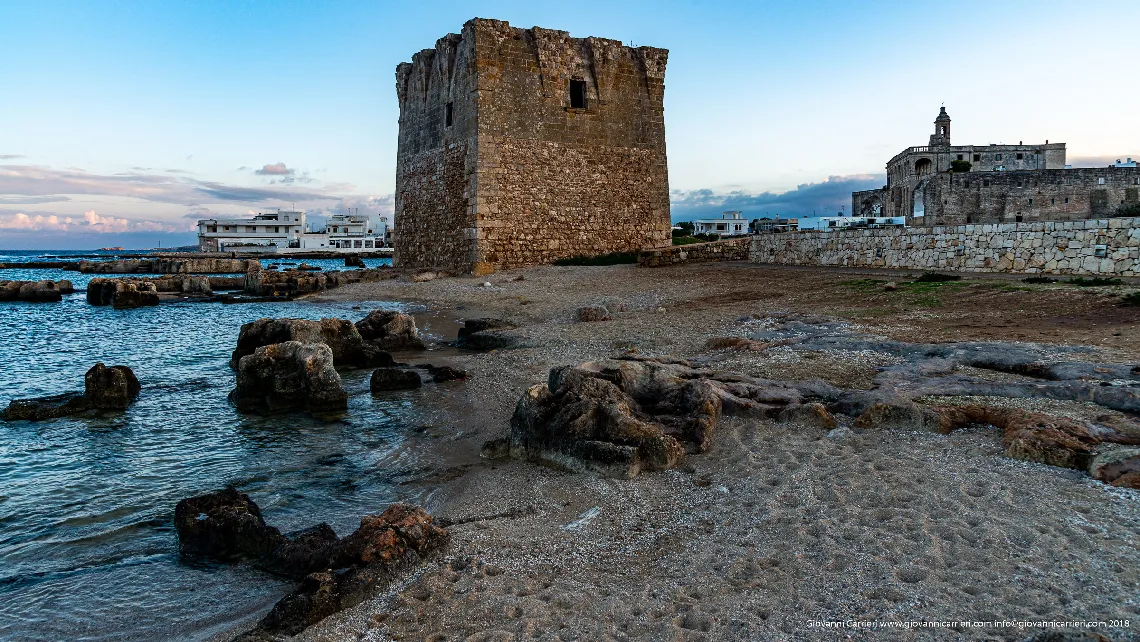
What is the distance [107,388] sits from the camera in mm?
8930

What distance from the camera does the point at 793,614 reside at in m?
3.14

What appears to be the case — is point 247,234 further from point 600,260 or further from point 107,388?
point 107,388

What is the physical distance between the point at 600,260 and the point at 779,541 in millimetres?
19972

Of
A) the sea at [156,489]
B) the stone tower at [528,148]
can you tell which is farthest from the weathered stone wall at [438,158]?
the sea at [156,489]

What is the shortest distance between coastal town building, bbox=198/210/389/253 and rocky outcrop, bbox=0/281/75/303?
6456 centimetres

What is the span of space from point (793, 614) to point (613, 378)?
364 cm

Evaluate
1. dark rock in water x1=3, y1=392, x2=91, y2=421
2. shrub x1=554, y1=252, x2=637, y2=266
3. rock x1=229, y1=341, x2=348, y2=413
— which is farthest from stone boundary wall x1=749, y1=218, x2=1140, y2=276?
dark rock in water x1=3, y1=392, x2=91, y2=421

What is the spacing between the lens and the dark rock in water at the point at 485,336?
1159 centimetres

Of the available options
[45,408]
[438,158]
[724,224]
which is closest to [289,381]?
[45,408]

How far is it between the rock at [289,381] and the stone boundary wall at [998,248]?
42.1ft

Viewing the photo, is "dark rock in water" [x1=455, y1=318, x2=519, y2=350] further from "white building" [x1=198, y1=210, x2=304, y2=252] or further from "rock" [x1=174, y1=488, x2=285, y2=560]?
"white building" [x1=198, y1=210, x2=304, y2=252]

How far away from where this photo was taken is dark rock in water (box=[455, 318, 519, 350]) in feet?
38.0

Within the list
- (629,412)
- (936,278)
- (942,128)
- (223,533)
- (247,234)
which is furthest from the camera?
(247,234)

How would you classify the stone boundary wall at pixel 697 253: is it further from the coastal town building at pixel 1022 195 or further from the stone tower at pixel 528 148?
the coastal town building at pixel 1022 195
